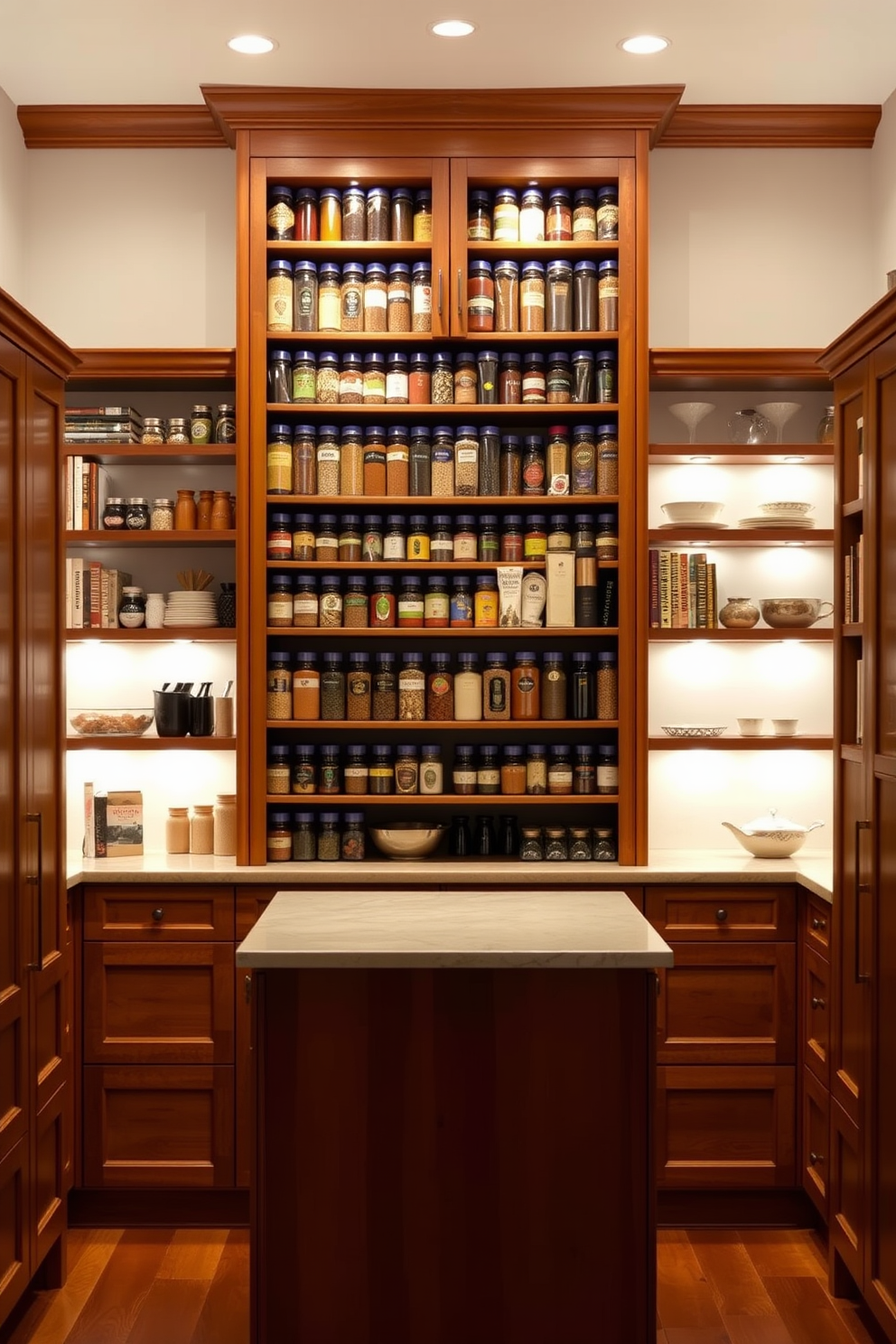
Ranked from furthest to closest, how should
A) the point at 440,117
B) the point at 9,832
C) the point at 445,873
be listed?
the point at 440,117 → the point at 445,873 → the point at 9,832

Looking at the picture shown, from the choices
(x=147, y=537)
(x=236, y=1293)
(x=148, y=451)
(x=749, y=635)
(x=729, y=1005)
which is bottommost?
(x=236, y=1293)

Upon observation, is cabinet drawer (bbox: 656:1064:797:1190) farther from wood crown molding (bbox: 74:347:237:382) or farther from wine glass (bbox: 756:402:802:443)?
wood crown molding (bbox: 74:347:237:382)

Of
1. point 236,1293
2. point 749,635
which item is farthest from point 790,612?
point 236,1293

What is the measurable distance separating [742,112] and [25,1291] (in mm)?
3878

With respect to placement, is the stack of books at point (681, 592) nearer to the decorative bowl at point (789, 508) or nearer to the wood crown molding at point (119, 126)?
the decorative bowl at point (789, 508)

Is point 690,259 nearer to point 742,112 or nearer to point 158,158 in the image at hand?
point 742,112

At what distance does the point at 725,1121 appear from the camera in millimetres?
3623

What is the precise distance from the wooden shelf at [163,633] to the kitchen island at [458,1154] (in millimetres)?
1645

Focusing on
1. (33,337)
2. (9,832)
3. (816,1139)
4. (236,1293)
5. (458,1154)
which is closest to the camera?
(458,1154)

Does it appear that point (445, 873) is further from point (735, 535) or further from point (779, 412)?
point (779, 412)

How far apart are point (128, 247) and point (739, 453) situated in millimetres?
2058

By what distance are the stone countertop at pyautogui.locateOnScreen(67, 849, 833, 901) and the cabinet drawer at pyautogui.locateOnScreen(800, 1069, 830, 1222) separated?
54 cm

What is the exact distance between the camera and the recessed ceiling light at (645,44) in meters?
3.50

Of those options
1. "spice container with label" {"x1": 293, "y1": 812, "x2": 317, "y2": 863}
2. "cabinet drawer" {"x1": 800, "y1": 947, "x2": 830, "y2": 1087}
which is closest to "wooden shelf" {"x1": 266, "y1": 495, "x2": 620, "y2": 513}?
"spice container with label" {"x1": 293, "y1": 812, "x2": 317, "y2": 863}
